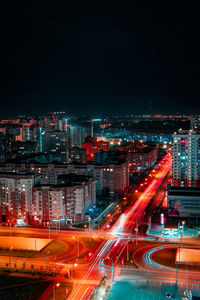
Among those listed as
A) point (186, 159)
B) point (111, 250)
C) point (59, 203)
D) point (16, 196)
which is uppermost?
point (186, 159)

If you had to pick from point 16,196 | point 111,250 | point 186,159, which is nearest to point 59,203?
point 16,196

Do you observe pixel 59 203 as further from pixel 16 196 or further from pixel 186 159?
pixel 186 159

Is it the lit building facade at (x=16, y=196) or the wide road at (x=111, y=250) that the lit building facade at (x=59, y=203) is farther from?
the wide road at (x=111, y=250)

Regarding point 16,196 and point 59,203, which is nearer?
point 59,203

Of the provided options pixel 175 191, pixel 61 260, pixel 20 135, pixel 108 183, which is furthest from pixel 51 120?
pixel 61 260

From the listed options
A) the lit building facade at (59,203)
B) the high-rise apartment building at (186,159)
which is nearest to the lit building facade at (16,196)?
the lit building facade at (59,203)

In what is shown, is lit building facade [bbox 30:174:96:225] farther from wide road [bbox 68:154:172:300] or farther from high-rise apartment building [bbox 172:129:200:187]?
high-rise apartment building [bbox 172:129:200:187]

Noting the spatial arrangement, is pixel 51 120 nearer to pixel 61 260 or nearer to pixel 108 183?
pixel 108 183
